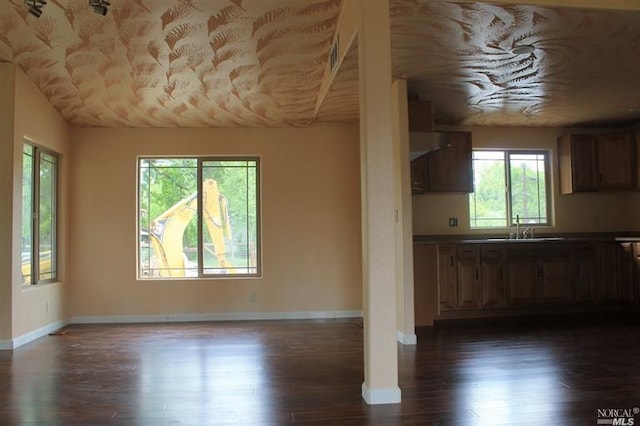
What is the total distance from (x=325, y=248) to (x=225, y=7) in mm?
3164

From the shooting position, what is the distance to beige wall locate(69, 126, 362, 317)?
568 centimetres

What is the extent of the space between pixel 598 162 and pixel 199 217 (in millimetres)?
5097

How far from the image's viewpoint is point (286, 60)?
4273 millimetres

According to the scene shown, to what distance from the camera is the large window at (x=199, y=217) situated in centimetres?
584

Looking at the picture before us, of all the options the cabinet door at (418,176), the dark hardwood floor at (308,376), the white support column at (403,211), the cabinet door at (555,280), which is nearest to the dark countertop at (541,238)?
the cabinet door at (555,280)

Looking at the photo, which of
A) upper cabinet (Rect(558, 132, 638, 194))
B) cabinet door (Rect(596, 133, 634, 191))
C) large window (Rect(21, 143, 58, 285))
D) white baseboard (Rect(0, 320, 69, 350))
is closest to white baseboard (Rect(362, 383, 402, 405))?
white baseboard (Rect(0, 320, 69, 350))

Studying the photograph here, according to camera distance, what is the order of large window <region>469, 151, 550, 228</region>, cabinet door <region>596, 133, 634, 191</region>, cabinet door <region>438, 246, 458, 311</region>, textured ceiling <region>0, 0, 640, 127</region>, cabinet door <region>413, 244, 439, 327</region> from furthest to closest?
large window <region>469, 151, 550, 228</region> → cabinet door <region>596, 133, 634, 191</region> → cabinet door <region>438, 246, 458, 311</region> → cabinet door <region>413, 244, 439, 327</region> → textured ceiling <region>0, 0, 640, 127</region>

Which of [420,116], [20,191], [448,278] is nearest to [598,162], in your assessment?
[448,278]

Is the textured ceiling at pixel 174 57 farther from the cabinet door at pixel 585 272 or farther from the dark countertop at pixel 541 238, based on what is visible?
the cabinet door at pixel 585 272

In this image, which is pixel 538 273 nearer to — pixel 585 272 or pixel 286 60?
pixel 585 272

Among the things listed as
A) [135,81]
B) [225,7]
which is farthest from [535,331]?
[135,81]

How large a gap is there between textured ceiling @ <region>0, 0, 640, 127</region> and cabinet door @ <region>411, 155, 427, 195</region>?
65 cm

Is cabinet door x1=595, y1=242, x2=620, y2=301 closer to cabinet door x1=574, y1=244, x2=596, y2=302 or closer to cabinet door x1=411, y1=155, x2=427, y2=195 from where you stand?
cabinet door x1=574, y1=244, x2=596, y2=302

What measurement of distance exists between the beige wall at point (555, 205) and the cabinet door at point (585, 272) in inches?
25.1
